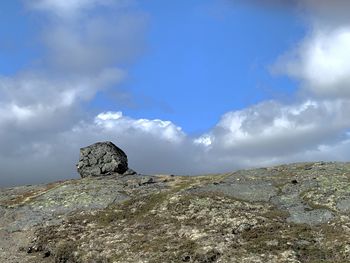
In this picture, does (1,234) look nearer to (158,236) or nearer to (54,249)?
(54,249)

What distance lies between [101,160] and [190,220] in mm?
34344

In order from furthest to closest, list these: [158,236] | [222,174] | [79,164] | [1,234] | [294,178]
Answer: [79,164] → [222,174] → [294,178] → [1,234] → [158,236]

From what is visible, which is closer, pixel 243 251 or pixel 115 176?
pixel 243 251

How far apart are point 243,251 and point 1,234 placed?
26.4 meters

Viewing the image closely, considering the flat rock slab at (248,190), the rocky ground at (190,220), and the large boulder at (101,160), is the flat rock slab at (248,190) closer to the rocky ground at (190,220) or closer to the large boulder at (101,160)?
the rocky ground at (190,220)

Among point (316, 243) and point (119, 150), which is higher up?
point (119, 150)

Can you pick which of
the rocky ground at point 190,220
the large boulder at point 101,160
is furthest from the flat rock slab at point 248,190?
the large boulder at point 101,160

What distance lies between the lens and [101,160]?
262ft

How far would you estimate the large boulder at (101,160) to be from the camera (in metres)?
78.2

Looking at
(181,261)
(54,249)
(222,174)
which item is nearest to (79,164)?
(222,174)

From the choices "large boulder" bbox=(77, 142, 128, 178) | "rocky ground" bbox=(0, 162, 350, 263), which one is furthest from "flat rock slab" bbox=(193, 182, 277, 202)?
"large boulder" bbox=(77, 142, 128, 178)

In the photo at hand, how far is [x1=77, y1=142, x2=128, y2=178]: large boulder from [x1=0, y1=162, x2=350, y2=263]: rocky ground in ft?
36.3

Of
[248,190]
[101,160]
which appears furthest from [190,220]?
[101,160]

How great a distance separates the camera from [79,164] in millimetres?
80125
